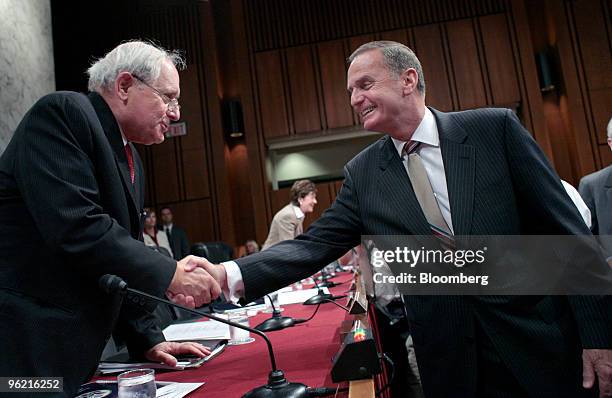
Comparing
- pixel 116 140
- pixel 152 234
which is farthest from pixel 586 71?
pixel 116 140

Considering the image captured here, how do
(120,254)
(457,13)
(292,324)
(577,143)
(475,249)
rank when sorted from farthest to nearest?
(457,13), (577,143), (292,324), (475,249), (120,254)

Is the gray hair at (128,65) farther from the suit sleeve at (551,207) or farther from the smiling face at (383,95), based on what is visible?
the suit sleeve at (551,207)

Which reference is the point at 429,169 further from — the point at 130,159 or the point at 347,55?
the point at 347,55

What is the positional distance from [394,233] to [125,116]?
2.94ft

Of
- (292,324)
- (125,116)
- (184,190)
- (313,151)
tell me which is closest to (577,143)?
(313,151)

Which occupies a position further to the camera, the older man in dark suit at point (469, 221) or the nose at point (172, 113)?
the nose at point (172, 113)

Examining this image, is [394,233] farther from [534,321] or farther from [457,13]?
[457,13]

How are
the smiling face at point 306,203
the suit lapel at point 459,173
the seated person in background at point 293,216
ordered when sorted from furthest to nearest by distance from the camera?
the smiling face at point 306,203 < the seated person in background at point 293,216 < the suit lapel at point 459,173

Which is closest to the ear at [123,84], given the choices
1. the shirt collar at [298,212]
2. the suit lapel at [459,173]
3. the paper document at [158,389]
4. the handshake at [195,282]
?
the handshake at [195,282]

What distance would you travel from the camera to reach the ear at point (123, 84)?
1.44m

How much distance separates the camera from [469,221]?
49.8 inches

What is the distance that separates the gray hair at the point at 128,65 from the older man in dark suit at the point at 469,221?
0.65 meters

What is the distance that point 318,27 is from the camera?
8148 millimetres

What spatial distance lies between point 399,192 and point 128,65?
3.04ft
